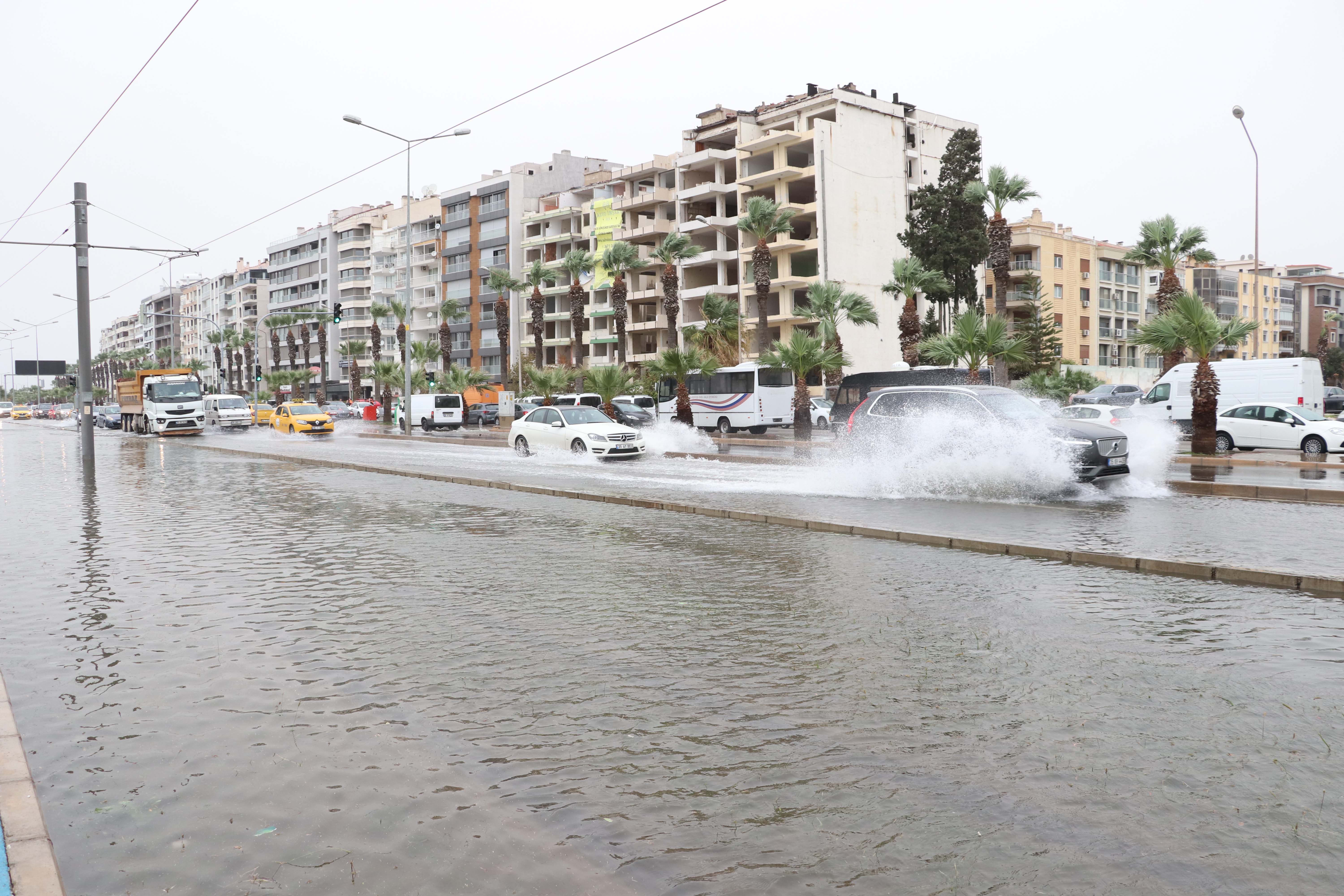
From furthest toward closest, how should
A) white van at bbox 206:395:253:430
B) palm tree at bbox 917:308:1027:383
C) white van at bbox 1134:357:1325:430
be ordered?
white van at bbox 206:395:253:430 → palm tree at bbox 917:308:1027:383 → white van at bbox 1134:357:1325:430

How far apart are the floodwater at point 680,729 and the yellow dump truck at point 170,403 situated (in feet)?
141

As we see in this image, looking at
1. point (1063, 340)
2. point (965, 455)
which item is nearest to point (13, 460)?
point (965, 455)

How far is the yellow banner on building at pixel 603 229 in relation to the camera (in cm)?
8480

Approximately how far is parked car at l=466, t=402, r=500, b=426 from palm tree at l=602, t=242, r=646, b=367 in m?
7.73

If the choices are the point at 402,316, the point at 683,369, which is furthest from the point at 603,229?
Result: the point at 683,369

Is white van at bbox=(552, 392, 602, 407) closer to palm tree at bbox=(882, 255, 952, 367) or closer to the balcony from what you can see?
palm tree at bbox=(882, 255, 952, 367)

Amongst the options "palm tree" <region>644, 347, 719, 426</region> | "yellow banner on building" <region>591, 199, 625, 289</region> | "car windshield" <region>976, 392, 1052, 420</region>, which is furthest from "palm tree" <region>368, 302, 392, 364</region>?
"car windshield" <region>976, 392, 1052, 420</region>

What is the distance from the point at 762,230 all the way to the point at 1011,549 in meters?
41.0

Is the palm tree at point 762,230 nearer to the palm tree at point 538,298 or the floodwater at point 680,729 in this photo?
the palm tree at point 538,298

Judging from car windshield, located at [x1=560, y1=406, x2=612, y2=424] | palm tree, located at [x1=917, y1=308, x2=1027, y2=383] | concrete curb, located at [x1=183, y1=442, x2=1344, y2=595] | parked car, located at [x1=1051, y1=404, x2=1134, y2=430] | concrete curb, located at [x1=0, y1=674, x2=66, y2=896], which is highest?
palm tree, located at [x1=917, y1=308, x2=1027, y2=383]

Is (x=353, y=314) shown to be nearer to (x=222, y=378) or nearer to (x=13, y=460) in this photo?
(x=222, y=378)

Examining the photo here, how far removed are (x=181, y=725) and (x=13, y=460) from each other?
30.1m

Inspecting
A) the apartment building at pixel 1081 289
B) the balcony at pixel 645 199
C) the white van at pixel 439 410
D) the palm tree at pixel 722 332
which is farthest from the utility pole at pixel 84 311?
the apartment building at pixel 1081 289

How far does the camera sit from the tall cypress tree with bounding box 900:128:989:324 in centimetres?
5953
